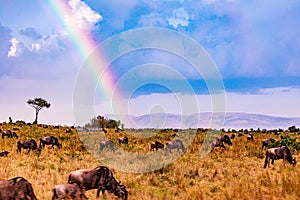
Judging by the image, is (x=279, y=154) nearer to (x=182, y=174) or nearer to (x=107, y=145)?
(x=182, y=174)

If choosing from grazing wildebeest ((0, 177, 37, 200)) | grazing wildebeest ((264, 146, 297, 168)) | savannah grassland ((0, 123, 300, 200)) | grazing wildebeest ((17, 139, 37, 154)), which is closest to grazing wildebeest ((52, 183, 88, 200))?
savannah grassland ((0, 123, 300, 200))

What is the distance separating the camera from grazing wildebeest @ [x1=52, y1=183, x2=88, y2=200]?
10.8m

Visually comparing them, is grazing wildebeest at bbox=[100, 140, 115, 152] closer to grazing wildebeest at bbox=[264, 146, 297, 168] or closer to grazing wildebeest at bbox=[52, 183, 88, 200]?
grazing wildebeest at bbox=[264, 146, 297, 168]

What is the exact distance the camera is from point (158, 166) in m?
18.2

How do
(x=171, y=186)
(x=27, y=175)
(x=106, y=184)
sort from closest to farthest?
(x=106, y=184) < (x=171, y=186) < (x=27, y=175)

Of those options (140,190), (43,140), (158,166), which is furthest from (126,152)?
(140,190)

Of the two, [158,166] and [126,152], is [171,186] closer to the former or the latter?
[158,166]

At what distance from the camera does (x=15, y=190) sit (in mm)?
9828

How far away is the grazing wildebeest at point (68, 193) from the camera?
35.3ft

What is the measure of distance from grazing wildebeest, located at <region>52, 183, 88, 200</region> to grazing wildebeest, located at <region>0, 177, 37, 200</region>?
0.78 meters

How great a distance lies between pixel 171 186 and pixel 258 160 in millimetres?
8596

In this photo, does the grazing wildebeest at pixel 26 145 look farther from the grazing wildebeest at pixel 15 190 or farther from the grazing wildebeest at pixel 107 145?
the grazing wildebeest at pixel 15 190

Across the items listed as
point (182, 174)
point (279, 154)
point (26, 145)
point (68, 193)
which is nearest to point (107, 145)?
point (26, 145)

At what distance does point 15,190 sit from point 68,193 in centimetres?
153
